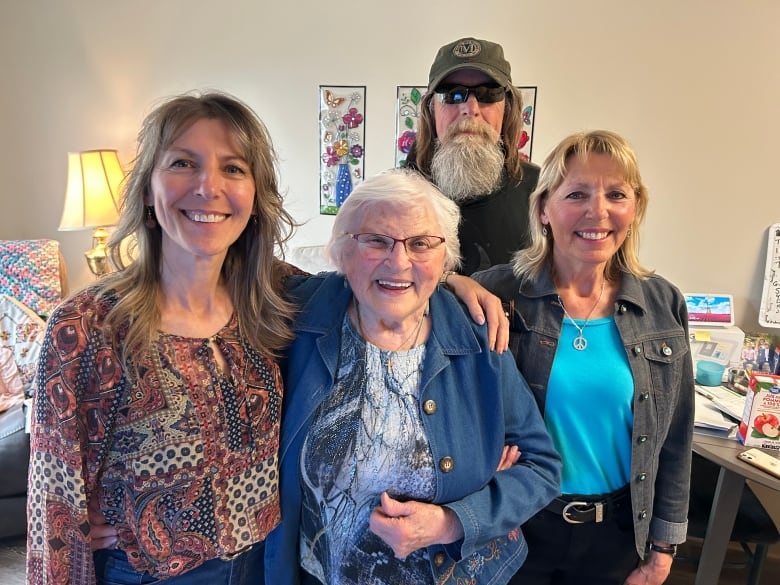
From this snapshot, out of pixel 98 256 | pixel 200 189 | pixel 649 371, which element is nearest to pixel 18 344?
pixel 98 256

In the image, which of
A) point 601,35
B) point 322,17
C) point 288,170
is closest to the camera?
point 601,35

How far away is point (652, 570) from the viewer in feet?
4.19

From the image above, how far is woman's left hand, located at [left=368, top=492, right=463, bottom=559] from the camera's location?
961 mm

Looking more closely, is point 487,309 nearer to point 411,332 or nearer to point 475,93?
point 411,332

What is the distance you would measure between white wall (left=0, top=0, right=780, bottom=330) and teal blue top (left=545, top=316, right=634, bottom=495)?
167 centimetres

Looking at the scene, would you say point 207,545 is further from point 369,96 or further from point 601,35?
point 601,35

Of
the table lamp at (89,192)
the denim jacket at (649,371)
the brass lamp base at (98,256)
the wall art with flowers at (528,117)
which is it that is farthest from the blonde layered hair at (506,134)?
the brass lamp base at (98,256)

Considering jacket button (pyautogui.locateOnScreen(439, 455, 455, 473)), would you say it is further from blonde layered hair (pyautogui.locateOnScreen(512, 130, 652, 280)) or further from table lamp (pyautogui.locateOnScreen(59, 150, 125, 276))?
table lamp (pyautogui.locateOnScreen(59, 150, 125, 276))

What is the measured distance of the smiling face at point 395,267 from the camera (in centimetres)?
Result: 103

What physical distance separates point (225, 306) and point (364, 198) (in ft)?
1.25

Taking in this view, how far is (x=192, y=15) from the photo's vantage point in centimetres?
301

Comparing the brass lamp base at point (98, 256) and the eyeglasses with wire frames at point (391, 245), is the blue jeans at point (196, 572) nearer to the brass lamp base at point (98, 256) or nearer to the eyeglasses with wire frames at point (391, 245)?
the eyeglasses with wire frames at point (391, 245)

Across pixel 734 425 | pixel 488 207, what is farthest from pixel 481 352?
pixel 734 425

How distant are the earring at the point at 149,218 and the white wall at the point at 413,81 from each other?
6.89 feet
